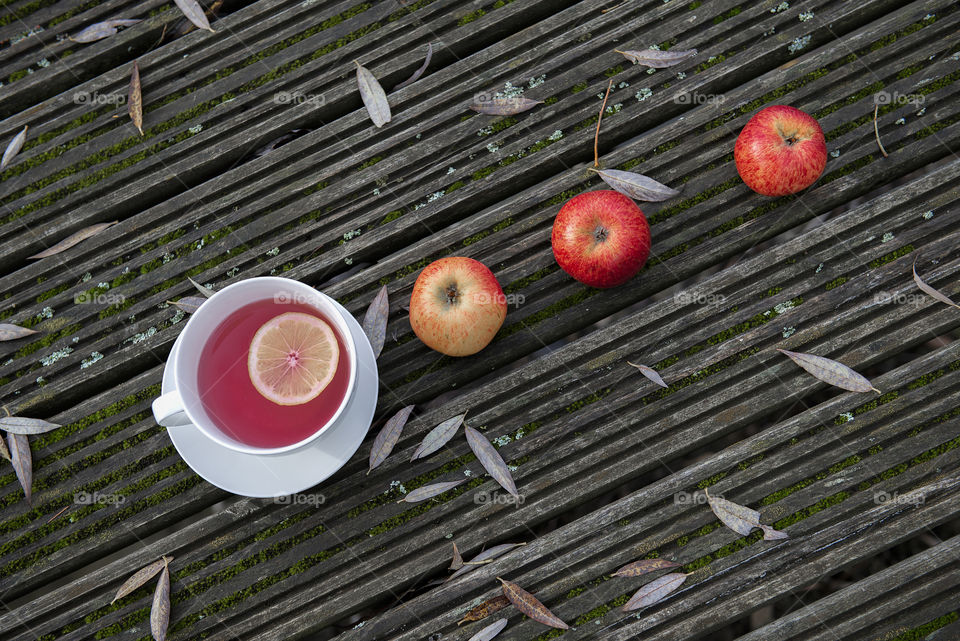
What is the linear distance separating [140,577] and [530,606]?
1.03m

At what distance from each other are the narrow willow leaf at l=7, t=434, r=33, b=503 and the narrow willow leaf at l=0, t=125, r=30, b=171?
786mm

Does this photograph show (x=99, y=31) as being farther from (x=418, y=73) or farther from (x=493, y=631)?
(x=493, y=631)

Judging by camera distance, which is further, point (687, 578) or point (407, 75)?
point (407, 75)

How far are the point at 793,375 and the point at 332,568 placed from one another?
4.34 feet

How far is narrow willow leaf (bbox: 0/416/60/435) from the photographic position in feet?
5.65

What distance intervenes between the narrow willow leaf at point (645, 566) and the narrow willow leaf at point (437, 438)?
0.56 meters

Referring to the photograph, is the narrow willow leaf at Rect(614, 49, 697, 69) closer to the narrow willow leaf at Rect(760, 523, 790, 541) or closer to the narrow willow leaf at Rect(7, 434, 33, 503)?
the narrow willow leaf at Rect(760, 523, 790, 541)

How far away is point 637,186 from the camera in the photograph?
1.72m

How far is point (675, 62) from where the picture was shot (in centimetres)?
176

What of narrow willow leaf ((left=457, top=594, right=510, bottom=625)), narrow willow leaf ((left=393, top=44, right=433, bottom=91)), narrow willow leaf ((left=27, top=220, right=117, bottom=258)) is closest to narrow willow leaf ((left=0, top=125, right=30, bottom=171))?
narrow willow leaf ((left=27, top=220, right=117, bottom=258))

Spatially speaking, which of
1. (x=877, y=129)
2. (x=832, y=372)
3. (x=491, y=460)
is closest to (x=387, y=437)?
(x=491, y=460)

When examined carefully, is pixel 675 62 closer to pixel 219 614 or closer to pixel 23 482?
pixel 219 614

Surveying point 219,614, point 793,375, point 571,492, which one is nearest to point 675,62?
point 793,375

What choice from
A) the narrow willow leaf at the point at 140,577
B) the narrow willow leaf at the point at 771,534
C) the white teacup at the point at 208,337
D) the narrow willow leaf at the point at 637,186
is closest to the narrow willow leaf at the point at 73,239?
the white teacup at the point at 208,337
